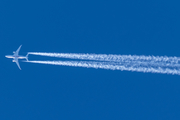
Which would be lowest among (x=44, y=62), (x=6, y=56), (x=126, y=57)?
(x=126, y=57)

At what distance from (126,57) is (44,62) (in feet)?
58.1

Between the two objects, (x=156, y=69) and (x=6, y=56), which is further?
(x=6, y=56)

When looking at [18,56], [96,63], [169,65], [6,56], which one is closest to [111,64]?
[96,63]

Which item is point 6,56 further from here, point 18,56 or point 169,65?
point 169,65

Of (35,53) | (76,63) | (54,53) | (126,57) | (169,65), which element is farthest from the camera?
(35,53)

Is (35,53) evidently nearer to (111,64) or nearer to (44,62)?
(44,62)

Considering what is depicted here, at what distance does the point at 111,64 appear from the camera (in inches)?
1394

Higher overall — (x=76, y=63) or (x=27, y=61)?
(x=27, y=61)

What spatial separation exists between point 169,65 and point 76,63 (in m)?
15.7

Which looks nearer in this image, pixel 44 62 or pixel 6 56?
pixel 44 62

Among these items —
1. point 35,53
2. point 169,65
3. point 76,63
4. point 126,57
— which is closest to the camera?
point 169,65

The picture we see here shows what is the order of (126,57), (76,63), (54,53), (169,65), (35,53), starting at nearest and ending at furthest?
(169,65), (126,57), (76,63), (54,53), (35,53)


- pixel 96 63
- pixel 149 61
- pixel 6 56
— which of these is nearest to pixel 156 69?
pixel 149 61

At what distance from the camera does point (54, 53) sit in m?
42.3
